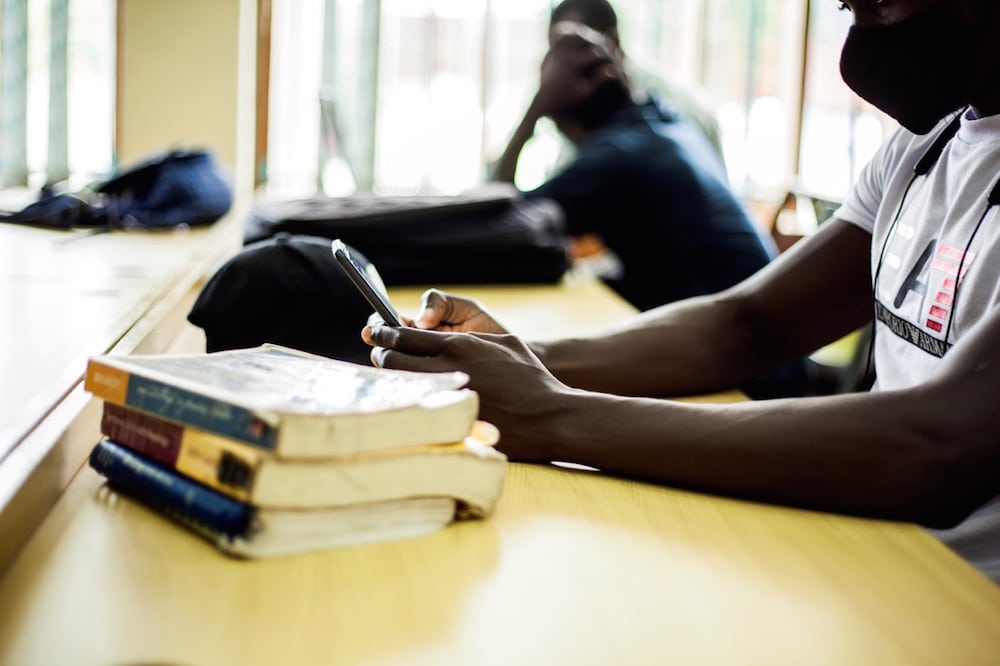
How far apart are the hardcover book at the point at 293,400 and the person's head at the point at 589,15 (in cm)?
279

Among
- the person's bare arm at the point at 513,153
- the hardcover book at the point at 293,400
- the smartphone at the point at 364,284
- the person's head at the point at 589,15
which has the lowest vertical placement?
the hardcover book at the point at 293,400

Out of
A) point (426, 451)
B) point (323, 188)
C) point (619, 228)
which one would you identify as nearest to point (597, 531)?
point (426, 451)

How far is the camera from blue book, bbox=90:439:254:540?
0.68 metres

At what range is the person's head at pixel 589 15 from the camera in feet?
11.3

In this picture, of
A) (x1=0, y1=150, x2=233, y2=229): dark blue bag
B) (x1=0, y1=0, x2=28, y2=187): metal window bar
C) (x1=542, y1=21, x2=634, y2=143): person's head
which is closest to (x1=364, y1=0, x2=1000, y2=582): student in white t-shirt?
(x1=542, y1=21, x2=634, y2=143): person's head

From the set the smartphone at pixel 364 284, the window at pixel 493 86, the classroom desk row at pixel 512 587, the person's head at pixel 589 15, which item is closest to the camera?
the classroom desk row at pixel 512 587

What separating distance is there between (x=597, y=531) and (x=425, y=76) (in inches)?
176

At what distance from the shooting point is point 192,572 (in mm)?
667

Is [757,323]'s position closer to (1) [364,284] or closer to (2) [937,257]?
(2) [937,257]

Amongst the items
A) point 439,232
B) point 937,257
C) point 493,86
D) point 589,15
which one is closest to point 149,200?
point 439,232

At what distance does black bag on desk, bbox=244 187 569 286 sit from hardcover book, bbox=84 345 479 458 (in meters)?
1.14

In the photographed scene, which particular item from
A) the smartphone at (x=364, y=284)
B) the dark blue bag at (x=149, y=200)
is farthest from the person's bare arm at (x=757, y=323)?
the dark blue bag at (x=149, y=200)

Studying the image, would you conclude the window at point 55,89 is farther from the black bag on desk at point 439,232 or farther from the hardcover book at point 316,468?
the hardcover book at point 316,468

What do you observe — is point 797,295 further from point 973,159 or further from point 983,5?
point 983,5
